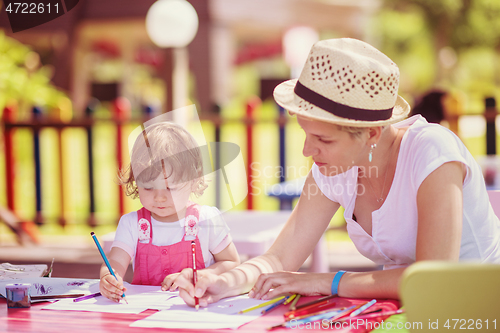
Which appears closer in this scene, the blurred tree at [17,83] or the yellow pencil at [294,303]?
the yellow pencil at [294,303]

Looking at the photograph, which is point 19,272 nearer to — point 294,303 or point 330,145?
point 294,303

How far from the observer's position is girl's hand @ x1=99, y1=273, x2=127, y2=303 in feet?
4.64

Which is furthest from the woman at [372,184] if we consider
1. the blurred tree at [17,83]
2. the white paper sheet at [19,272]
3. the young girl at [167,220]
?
the blurred tree at [17,83]

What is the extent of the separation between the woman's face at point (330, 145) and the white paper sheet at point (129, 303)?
0.53 meters

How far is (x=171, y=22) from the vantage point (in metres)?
5.10

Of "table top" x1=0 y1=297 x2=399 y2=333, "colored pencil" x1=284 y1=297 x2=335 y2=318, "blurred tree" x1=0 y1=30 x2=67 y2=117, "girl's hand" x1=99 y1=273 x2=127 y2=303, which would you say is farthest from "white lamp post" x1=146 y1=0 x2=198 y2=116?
"colored pencil" x1=284 y1=297 x2=335 y2=318

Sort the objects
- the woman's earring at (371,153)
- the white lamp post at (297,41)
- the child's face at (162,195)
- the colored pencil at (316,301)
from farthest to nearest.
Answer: the white lamp post at (297,41) → the child's face at (162,195) → the woman's earring at (371,153) → the colored pencil at (316,301)

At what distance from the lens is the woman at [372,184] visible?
4.46ft

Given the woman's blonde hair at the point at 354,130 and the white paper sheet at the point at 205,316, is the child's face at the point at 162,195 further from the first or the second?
the woman's blonde hair at the point at 354,130

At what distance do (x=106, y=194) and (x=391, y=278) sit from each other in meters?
6.38

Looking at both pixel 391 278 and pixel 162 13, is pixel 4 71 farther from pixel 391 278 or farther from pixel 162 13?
pixel 391 278

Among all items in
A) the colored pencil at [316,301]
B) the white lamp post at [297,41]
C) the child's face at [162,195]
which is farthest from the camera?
the white lamp post at [297,41]

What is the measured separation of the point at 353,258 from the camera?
182 inches

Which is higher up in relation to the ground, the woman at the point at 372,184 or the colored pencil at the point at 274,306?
the woman at the point at 372,184
